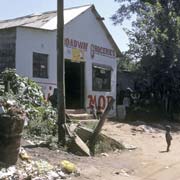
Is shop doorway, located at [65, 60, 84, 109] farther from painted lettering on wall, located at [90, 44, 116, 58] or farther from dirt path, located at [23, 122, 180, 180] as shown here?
dirt path, located at [23, 122, 180, 180]

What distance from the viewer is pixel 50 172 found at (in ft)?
34.9

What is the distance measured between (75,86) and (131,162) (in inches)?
414

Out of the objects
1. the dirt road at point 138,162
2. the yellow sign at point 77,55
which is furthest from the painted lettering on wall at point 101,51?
the dirt road at point 138,162

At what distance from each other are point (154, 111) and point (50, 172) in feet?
52.1

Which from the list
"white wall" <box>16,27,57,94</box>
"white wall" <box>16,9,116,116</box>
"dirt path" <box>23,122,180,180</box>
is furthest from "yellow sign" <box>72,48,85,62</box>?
"dirt path" <box>23,122,180,180</box>

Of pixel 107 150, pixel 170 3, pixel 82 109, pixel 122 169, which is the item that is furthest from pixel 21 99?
pixel 170 3

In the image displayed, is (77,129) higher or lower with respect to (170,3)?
lower

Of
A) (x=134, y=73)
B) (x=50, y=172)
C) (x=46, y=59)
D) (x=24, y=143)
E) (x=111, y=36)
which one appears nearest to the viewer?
(x=50, y=172)

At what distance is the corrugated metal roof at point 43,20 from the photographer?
20.4 meters

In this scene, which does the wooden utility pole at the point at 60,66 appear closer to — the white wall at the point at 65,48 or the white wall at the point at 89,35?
the white wall at the point at 65,48

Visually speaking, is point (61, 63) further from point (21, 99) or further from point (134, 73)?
point (134, 73)

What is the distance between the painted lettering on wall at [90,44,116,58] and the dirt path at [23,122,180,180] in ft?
23.0

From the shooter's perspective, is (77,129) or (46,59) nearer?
(77,129)

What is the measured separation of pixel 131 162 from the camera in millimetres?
13172
